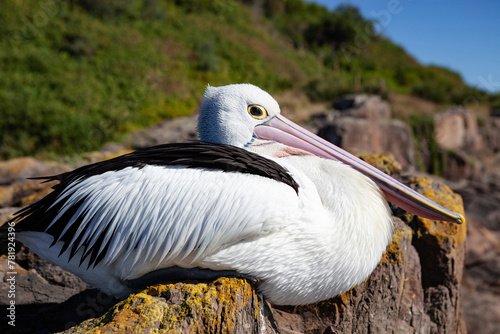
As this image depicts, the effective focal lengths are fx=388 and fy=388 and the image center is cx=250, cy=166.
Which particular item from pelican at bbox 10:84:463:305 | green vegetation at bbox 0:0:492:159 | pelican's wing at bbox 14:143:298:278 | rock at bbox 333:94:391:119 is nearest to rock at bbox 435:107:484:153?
green vegetation at bbox 0:0:492:159

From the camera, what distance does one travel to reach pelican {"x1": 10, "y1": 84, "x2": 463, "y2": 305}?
2.00 m

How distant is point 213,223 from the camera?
1.98 meters

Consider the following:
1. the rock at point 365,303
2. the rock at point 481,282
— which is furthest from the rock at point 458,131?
the rock at point 365,303

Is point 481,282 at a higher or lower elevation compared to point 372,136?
lower

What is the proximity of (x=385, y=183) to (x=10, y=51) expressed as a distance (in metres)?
13.5

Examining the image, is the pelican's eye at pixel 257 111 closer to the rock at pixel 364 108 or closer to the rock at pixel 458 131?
the rock at pixel 364 108

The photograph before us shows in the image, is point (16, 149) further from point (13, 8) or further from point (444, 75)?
point (444, 75)

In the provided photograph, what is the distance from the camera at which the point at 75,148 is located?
1055 centimetres

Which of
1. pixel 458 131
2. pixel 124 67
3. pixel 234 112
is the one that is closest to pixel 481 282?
pixel 234 112

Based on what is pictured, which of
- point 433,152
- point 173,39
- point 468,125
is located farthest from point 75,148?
point 468,125

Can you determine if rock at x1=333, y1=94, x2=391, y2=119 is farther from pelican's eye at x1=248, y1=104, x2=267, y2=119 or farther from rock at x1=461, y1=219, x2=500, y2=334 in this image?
pelican's eye at x1=248, y1=104, x2=267, y2=119

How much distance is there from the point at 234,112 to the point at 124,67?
12.5 meters

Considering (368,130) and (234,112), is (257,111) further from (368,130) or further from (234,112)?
(368,130)

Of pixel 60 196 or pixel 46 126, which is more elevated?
pixel 46 126
